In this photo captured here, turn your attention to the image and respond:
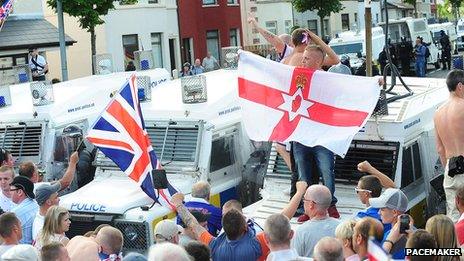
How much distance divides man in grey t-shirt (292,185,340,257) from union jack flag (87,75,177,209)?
266 centimetres

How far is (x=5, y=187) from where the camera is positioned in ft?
31.0

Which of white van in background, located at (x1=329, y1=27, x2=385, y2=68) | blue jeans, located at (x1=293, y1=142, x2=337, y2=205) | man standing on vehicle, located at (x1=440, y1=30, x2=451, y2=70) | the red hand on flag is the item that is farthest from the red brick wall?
blue jeans, located at (x1=293, y1=142, x2=337, y2=205)

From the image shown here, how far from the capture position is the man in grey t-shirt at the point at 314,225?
23.4ft

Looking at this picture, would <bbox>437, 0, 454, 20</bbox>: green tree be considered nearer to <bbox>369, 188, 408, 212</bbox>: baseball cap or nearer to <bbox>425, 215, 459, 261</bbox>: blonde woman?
<bbox>369, 188, 408, 212</bbox>: baseball cap

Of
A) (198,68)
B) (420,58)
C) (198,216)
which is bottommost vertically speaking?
(420,58)

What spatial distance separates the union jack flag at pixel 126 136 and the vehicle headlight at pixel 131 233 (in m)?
0.52

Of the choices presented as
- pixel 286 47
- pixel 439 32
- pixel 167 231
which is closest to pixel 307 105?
pixel 286 47

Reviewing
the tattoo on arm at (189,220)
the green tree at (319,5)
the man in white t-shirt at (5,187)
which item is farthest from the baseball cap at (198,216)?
the green tree at (319,5)

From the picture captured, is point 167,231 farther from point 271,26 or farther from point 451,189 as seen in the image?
point 271,26

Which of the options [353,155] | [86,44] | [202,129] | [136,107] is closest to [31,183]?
[136,107]

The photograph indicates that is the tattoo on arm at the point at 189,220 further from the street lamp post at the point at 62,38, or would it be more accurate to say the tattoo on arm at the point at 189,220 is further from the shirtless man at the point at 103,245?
the street lamp post at the point at 62,38

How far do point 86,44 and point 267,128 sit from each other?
2513 centimetres

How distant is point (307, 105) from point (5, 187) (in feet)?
10.5

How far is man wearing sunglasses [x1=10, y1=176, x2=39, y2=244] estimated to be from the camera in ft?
28.3
